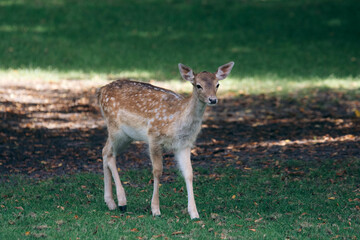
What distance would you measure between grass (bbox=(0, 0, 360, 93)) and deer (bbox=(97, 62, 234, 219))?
771 centimetres

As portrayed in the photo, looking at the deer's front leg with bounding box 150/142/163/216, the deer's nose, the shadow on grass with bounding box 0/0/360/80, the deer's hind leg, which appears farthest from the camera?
the shadow on grass with bounding box 0/0/360/80

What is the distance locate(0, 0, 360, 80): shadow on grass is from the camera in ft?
58.7

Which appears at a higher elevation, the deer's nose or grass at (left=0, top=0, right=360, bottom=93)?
the deer's nose

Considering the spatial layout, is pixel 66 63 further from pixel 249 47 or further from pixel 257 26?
pixel 257 26

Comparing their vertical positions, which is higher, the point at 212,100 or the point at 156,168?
the point at 212,100

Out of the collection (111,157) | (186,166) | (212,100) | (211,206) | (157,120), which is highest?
(212,100)

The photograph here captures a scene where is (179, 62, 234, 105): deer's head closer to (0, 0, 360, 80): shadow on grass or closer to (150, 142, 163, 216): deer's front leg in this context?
(150, 142, 163, 216): deer's front leg

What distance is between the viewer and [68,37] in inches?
813

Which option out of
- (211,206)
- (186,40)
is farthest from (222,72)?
(186,40)

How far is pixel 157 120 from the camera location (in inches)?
285

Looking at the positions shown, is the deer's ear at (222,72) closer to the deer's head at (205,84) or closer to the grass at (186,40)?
the deer's head at (205,84)

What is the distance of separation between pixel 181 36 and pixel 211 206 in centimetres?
1445

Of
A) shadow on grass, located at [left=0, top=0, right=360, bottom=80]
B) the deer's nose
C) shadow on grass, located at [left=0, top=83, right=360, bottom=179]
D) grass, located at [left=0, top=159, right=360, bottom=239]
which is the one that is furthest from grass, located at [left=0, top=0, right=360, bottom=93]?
the deer's nose

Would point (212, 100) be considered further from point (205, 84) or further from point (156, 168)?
point (156, 168)
